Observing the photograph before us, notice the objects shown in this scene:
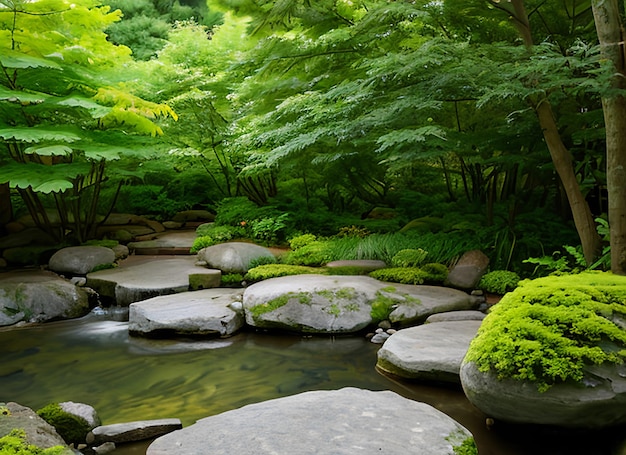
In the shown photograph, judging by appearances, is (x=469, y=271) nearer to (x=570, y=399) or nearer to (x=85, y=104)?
(x=570, y=399)

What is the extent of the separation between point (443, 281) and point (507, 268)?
0.88 meters

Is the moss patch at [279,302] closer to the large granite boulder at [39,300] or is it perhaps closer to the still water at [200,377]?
the still water at [200,377]

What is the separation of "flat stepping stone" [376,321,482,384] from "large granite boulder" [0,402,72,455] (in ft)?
8.57

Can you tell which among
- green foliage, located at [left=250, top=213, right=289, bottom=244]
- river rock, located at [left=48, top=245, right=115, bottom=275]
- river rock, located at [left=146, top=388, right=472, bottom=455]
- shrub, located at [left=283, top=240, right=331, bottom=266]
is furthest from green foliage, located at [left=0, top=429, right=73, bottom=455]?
green foliage, located at [left=250, top=213, right=289, bottom=244]

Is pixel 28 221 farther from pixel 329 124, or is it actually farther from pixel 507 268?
pixel 507 268

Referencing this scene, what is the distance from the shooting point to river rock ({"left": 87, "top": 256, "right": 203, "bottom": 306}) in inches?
268

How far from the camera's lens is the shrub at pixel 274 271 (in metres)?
7.21

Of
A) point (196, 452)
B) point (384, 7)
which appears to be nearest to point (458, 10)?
point (384, 7)

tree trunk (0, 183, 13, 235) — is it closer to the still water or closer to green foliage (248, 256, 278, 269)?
the still water

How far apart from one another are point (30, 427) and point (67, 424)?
550mm

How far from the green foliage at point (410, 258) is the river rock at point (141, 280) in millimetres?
3206

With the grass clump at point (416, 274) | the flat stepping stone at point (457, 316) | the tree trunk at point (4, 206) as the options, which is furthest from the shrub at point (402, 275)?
the tree trunk at point (4, 206)

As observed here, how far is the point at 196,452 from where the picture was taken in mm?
2533

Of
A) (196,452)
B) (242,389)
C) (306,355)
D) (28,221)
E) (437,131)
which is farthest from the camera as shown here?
(28,221)
